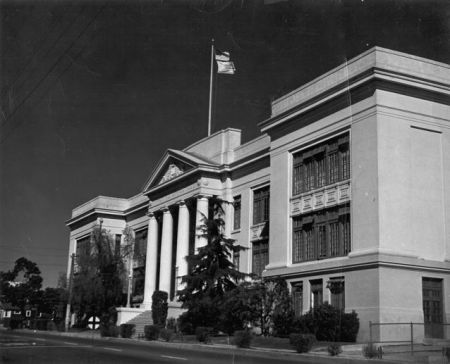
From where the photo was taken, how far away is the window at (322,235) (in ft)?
114

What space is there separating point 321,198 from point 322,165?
2050mm

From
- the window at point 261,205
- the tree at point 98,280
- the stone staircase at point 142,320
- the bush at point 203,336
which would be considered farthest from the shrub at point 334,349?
the tree at point 98,280

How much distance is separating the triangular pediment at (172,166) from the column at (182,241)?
3.26m

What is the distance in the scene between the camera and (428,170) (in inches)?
1329

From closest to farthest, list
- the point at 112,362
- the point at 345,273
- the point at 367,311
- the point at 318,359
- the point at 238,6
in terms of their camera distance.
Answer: the point at 112,362, the point at 238,6, the point at 318,359, the point at 367,311, the point at 345,273

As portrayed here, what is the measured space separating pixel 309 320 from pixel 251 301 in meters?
3.69

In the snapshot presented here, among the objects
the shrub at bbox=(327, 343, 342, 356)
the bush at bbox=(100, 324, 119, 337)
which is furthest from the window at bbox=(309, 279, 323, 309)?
the bush at bbox=(100, 324, 119, 337)

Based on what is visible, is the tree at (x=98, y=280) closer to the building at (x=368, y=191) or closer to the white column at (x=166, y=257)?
the white column at (x=166, y=257)

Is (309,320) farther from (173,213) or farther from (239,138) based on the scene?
(173,213)

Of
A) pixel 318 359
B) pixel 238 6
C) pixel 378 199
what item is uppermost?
pixel 238 6

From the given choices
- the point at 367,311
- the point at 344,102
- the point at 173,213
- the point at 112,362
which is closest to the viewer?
the point at 112,362

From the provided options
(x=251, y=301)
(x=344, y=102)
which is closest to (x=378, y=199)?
(x=344, y=102)

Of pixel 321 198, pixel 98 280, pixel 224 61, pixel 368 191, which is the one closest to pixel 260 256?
pixel 321 198

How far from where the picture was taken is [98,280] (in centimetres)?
5962
